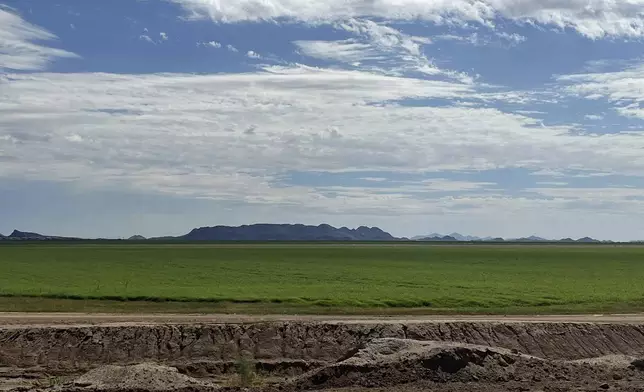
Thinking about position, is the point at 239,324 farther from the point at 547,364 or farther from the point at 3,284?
the point at 3,284

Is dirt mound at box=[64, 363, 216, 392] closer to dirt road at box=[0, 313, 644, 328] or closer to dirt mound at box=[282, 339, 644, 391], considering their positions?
dirt mound at box=[282, 339, 644, 391]

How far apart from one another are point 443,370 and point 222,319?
12391mm

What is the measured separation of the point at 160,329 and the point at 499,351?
11.0 m

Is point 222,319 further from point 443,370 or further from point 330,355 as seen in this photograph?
point 443,370

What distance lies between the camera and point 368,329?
26953 millimetres

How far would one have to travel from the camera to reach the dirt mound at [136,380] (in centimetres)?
1955

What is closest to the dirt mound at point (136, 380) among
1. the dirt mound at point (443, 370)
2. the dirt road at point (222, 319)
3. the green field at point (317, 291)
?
the dirt mound at point (443, 370)

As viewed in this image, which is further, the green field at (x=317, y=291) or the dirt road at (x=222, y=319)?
the green field at (x=317, y=291)

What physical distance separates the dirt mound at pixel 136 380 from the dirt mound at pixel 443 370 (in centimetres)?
266

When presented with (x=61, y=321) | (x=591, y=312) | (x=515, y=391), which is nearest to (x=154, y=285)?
(x=61, y=321)

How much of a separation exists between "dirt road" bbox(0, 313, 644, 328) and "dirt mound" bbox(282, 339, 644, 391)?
22.3 ft

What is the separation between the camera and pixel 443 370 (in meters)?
20.6

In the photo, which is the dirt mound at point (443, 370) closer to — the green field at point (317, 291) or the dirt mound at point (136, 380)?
the dirt mound at point (136, 380)

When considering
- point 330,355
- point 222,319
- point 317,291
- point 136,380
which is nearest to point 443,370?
point 330,355
